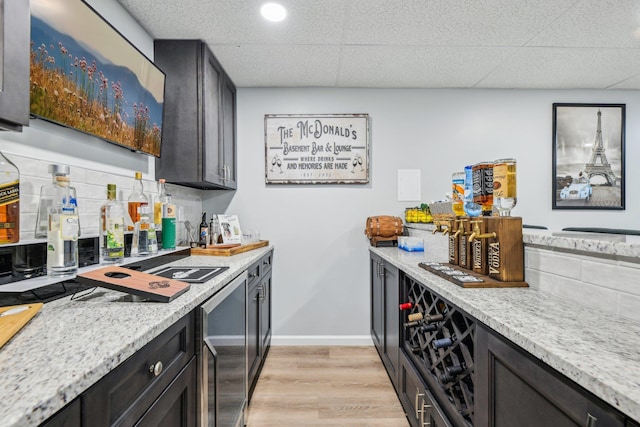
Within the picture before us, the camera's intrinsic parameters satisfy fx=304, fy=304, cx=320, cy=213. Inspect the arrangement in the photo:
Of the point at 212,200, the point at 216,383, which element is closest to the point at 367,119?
the point at 212,200

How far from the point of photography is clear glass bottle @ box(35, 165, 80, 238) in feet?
3.73

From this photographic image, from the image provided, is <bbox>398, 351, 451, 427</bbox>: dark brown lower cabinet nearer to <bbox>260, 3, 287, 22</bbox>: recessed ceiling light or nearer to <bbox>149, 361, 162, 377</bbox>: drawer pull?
<bbox>149, 361, 162, 377</bbox>: drawer pull

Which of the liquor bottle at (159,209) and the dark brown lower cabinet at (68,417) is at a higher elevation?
the liquor bottle at (159,209)

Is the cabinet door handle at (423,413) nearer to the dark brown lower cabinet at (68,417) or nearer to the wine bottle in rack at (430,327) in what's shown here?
the wine bottle in rack at (430,327)

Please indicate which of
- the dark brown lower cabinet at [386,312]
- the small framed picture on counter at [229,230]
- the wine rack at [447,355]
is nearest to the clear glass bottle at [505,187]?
the wine rack at [447,355]

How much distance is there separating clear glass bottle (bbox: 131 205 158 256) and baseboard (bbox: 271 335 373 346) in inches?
60.6

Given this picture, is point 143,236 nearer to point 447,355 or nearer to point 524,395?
point 447,355

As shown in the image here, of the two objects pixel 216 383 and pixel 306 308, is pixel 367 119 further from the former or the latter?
pixel 216 383

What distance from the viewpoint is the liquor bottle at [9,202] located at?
3.31 feet

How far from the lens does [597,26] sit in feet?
6.47

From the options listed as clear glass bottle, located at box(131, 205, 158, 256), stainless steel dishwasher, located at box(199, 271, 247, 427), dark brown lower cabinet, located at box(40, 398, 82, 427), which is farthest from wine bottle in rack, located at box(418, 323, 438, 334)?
clear glass bottle, located at box(131, 205, 158, 256)

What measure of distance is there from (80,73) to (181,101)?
80 cm

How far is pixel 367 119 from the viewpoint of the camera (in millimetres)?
2871

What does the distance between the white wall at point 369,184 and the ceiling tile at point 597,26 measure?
2.58ft
